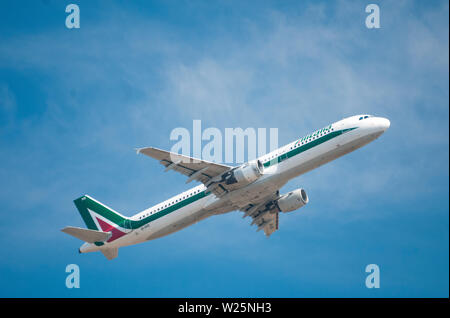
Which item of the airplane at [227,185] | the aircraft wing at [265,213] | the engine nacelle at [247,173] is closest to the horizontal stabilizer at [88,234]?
the airplane at [227,185]

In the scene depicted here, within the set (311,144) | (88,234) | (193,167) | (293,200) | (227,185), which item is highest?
(311,144)

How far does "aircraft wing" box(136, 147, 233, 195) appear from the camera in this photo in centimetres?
5383

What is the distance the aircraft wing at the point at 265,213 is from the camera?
212 feet

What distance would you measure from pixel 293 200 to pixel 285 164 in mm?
9742

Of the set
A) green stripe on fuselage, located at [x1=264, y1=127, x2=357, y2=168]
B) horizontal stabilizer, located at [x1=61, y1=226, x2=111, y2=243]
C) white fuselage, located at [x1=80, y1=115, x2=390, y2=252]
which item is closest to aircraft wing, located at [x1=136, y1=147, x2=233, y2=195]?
white fuselage, located at [x1=80, y1=115, x2=390, y2=252]

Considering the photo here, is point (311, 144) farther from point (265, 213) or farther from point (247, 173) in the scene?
point (265, 213)

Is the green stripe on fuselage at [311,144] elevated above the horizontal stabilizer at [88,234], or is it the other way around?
the green stripe on fuselage at [311,144]

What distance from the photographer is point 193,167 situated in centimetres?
5556

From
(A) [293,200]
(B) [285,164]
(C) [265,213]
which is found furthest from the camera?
(C) [265,213]

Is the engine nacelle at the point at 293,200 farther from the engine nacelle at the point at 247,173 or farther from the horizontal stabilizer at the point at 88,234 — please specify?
the horizontal stabilizer at the point at 88,234

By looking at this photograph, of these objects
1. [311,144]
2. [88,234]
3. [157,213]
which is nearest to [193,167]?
[157,213]

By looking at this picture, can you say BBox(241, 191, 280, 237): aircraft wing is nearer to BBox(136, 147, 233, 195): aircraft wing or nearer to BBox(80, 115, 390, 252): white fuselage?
BBox(80, 115, 390, 252): white fuselage
